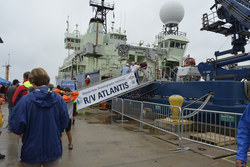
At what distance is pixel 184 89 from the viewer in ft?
29.6

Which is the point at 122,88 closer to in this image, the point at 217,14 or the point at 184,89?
the point at 184,89

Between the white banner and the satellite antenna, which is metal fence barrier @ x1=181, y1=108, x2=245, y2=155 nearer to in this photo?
the white banner

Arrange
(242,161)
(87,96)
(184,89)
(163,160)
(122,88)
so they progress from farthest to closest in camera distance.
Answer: (122,88)
(87,96)
(184,89)
(163,160)
(242,161)

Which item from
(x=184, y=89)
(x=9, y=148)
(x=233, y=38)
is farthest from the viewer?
(x=233, y=38)

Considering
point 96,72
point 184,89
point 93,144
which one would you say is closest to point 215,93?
point 184,89

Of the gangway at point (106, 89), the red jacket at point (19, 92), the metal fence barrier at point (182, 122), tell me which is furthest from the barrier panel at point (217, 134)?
the gangway at point (106, 89)

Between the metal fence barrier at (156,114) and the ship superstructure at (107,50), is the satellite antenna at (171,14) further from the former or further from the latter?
the metal fence barrier at (156,114)

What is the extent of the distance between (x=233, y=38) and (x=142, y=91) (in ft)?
25.9

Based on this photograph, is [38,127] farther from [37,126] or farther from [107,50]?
[107,50]

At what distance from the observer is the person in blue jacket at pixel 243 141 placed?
5.98ft

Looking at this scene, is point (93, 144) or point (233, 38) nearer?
point (93, 144)

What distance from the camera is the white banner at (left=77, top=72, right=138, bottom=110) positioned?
32.5 ft

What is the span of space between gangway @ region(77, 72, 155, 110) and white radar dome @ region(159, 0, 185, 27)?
18874 millimetres

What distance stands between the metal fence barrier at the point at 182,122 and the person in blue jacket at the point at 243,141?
2.44 meters
